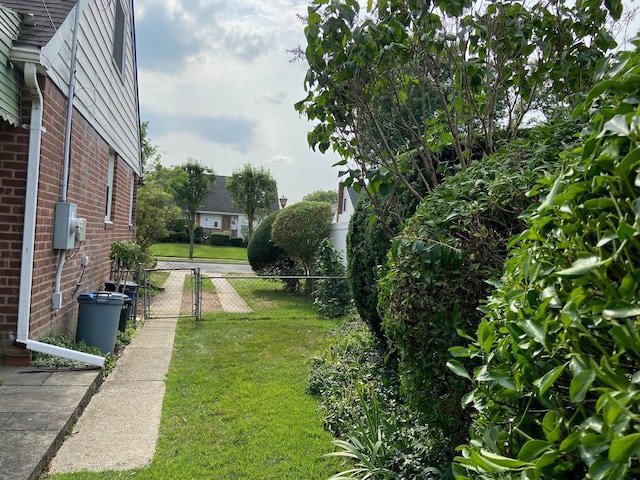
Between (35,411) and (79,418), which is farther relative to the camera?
(79,418)

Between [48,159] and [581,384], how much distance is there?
18.0 ft

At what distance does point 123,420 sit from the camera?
13.1 ft

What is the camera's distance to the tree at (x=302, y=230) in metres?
13.3

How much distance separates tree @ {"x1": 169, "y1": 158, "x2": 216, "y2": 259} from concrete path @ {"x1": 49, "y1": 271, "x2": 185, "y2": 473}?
74.2 feet

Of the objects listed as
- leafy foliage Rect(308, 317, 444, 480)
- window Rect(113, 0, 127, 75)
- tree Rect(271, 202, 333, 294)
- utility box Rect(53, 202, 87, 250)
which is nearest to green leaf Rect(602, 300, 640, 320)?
leafy foliage Rect(308, 317, 444, 480)

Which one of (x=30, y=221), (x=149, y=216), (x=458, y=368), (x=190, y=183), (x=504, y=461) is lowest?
(x=504, y=461)

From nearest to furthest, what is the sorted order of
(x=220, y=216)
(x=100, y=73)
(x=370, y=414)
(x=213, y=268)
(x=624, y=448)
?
(x=624, y=448)
(x=370, y=414)
(x=100, y=73)
(x=213, y=268)
(x=220, y=216)

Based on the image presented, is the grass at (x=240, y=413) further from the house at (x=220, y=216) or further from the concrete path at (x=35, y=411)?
the house at (x=220, y=216)

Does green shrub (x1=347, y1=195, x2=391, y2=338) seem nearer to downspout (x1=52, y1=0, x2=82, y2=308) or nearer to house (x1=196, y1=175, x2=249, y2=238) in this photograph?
downspout (x1=52, y1=0, x2=82, y2=308)

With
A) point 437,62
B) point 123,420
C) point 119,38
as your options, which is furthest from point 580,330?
point 119,38

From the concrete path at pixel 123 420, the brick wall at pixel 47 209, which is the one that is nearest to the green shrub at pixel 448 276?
the concrete path at pixel 123 420

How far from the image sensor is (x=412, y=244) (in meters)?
2.55

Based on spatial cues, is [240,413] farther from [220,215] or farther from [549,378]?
[220,215]

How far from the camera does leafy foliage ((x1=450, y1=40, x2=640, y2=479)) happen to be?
0.89m
